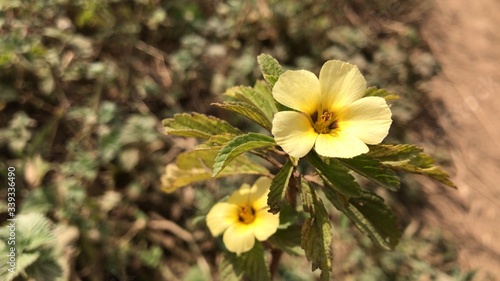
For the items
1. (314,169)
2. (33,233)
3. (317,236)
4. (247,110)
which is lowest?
(33,233)

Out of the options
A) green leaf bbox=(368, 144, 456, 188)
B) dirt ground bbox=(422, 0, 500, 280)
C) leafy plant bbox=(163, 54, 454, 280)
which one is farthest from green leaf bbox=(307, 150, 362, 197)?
dirt ground bbox=(422, 0, 500, 280)

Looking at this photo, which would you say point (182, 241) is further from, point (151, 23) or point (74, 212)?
point (151, 23)

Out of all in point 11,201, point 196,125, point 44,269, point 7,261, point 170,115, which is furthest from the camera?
point 170,115

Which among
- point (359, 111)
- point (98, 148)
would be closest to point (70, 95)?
point (98, 148)

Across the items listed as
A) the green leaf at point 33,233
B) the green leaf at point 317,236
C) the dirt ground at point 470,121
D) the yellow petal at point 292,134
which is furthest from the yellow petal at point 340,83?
the dirt ground at point 470,121

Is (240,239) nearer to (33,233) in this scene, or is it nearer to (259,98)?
(259,98)

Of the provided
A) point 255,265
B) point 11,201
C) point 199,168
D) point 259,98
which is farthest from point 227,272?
point 11,201
